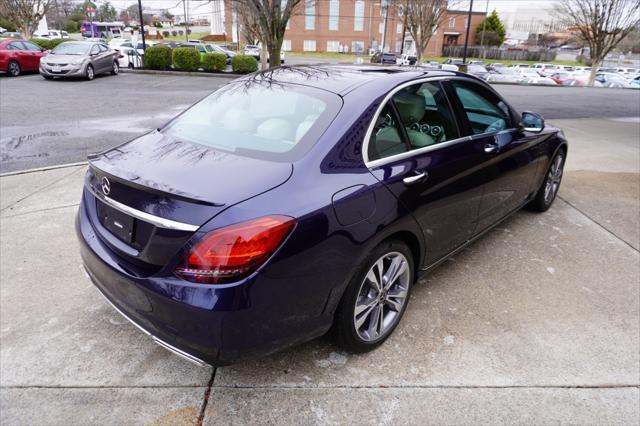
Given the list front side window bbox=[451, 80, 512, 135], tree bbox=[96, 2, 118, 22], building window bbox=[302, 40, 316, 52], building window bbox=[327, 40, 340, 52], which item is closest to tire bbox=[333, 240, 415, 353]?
front side window bbox=[451, 80, 512, 135]

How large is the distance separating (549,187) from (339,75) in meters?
3.09

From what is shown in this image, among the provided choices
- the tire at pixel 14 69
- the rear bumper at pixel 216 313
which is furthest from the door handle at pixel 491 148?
the tire at pixel 14 69

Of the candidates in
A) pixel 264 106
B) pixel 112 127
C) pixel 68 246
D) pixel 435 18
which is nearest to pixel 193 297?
pixel 264 106

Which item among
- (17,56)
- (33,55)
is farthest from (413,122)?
(33,55)

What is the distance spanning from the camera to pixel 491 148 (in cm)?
355

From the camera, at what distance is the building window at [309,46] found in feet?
237

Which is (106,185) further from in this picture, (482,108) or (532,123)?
(532,123)

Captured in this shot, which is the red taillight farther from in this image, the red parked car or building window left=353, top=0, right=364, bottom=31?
building window left=353, top=0, right=364, bottom=31

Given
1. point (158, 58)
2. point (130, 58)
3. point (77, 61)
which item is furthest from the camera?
point (130, 58)

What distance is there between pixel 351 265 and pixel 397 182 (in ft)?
1.92

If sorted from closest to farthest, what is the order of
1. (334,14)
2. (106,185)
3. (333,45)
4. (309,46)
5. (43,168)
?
1. (106,185)
2. (43,168)
3. (334,14)
4. (333,45)
5. (309,46)

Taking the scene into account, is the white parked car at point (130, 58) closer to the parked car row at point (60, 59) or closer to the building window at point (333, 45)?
the parked car row at point (60, 59)

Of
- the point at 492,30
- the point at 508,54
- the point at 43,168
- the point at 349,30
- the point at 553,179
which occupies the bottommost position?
the point at 43,168

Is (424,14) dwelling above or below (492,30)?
below
